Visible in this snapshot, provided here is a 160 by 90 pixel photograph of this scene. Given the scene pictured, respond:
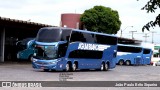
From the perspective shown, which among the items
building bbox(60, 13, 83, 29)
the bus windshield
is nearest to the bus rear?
building bbox(60, 13, 83, 29)

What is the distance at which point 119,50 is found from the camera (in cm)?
5434

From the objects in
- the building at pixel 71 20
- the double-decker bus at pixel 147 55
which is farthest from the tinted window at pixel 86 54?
the building at pixel 71 20

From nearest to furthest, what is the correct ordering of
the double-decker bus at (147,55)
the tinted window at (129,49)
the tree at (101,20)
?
the tinted window at (129,49) < the double-decker bus at (147,55) < the tree at (101,20)

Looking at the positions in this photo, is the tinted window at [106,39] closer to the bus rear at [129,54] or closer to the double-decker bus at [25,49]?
the double-decker bus at [25,49]

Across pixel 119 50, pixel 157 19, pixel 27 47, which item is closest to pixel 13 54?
pixel 27 47

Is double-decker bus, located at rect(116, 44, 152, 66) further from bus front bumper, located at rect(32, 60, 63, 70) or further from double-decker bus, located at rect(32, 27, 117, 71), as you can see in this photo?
bus front bumper, located at rect(32, 60, 63, 70)

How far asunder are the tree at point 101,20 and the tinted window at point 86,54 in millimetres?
34326

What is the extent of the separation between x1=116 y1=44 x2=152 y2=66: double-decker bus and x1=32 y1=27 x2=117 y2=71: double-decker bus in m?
23.6

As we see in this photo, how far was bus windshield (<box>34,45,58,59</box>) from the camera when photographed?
25422mm

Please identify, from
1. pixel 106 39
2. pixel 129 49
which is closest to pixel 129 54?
pixel 129 49

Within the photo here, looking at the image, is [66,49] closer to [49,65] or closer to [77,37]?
[49,65]

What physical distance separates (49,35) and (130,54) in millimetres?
31278

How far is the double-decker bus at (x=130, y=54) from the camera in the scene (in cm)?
5462

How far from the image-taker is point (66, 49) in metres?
26.0
